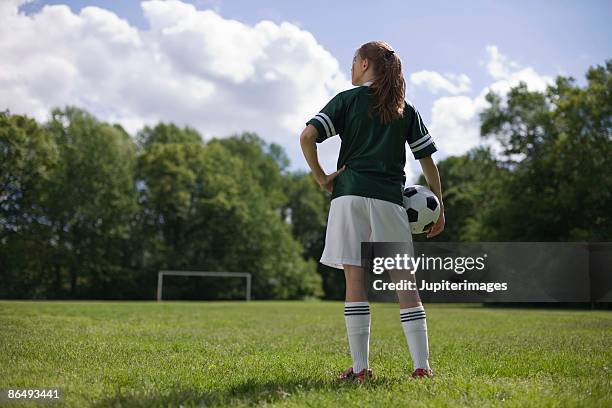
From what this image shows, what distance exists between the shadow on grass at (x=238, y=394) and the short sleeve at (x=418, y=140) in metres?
1.77

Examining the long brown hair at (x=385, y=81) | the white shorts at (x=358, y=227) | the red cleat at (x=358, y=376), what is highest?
the long brown hair at (x=385, y=81)

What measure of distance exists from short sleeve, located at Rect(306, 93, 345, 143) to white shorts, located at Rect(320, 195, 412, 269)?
19.4 inches

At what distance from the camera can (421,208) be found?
4.70 meters

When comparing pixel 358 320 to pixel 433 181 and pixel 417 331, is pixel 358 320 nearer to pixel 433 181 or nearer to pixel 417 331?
pixel 417 331

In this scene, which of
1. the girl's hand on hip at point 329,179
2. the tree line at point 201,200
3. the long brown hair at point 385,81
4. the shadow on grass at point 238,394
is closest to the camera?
the shadow on grass at point 238,394

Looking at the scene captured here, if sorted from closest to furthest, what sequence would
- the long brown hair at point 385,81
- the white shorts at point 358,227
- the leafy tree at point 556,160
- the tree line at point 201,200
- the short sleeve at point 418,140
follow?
the white shorts at point 358,227
the long brown hair at point 385,81
the short sleeve at point 418,140
the leafy tree at point 556,160
the tree line at point 201,200

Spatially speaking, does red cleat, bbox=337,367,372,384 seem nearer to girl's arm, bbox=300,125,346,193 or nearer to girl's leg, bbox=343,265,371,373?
girl's leg, bbox=343,265,371,373

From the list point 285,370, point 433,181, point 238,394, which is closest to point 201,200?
point 285,370

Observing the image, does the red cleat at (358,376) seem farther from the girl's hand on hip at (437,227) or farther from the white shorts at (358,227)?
the girl's hand on hip at (437,227)

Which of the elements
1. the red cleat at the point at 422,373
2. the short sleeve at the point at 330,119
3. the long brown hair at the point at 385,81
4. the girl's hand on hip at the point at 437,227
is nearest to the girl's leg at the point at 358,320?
the red cleat at the point at 422,373

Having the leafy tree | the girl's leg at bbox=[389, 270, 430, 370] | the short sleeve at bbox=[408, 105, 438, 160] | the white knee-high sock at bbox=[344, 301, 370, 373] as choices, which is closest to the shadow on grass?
the white knee-high sock at bbox=[344, 301, 370, 373]

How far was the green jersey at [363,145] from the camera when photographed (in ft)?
14.6

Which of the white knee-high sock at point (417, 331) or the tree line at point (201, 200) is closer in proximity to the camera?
the white knee-high sock at point (417, 331)

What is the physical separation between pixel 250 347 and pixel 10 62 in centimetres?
1839
